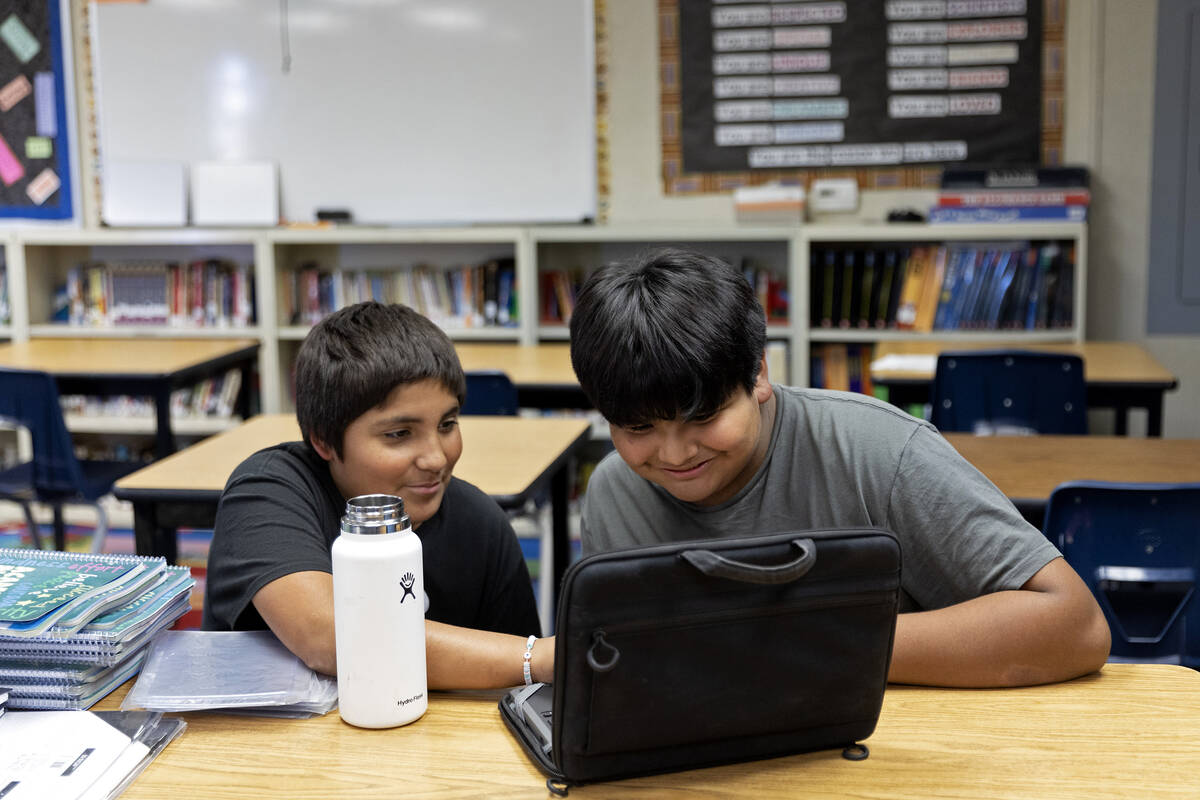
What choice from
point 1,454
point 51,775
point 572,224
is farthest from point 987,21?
point 1,454

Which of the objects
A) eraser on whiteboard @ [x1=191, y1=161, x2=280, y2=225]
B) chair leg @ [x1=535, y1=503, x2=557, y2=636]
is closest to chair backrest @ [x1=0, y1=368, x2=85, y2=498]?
chair leg @ [x1=535, y1=503, x2=557, y2=636]

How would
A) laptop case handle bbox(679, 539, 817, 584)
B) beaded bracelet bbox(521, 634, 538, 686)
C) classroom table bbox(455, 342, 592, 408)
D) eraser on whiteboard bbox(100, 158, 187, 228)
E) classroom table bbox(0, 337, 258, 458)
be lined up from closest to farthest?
laptop case handle bbox(679, 539, 817, 584) → beaded bracelet bbox(521, 634, 538, 686) → classroom table bbox(455, 342, 592, 408) → classroom table bbox(0, 337, 258, 458) → eraser on whiteboard bbox(100, 158, 187, 228)

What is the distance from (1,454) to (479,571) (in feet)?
15.0

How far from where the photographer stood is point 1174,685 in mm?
1069

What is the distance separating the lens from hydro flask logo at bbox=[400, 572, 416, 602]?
95cm

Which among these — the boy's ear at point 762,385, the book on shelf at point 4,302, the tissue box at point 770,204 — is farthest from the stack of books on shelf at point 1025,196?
the book on shelf at point 4,302

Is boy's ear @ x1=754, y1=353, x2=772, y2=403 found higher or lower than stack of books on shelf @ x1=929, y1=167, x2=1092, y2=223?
lower

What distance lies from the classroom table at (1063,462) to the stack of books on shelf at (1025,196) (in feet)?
5.40

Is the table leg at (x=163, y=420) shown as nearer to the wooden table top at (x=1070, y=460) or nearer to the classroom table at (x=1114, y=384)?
the classroom table at (x=1114, y=384)

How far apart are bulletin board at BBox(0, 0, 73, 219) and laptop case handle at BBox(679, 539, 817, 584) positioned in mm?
5090

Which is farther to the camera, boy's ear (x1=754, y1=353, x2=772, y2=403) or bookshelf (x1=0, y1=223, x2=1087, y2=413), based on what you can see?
bookshelf (x1=0, y1=223, x2=1087, y2=413)

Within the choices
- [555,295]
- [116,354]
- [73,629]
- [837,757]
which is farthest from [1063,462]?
[116,354]

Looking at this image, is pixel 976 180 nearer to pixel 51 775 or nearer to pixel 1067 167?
pixel 1067 167

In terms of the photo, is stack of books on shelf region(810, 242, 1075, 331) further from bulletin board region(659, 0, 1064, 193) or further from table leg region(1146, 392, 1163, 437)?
table leg region(1146, 392, 1163, 437)
